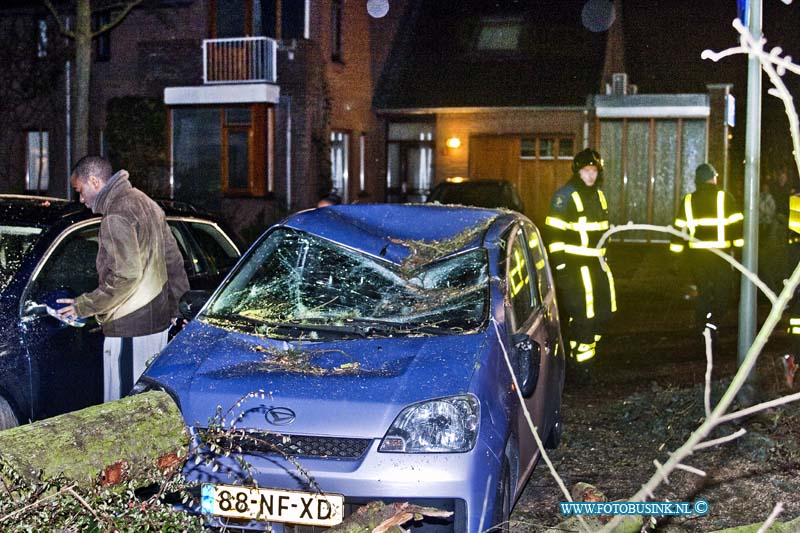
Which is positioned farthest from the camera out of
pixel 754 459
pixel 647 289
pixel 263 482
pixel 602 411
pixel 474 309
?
pixel 647 289

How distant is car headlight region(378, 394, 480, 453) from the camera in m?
4.44

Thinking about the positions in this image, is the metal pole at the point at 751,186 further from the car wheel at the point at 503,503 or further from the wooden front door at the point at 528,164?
the wooden front door at the point at 528,164

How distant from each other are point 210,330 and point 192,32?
19523 mm

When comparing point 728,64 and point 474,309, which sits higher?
point 728,64

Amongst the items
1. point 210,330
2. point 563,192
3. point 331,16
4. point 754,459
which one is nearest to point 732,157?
point 331,16

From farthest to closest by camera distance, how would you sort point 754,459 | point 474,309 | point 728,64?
point 728,64 → point 754,459 → point 474,309

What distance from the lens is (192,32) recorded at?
23.7 meters

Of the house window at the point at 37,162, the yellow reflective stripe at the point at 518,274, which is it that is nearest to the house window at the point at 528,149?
the house window at the point at 37,162

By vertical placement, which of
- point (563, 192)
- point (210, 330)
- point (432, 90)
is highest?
point (432, 90)

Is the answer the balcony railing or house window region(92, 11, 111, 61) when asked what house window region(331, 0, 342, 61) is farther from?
house window region(92, 11, 111, 61)

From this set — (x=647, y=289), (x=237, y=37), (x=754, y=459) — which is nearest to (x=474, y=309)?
(x=754, y=459)

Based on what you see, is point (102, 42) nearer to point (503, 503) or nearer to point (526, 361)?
point (526, 361)

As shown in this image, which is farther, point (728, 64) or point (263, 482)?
point (728, 64)

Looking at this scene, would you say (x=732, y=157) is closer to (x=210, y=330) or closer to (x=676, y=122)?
(x=676, y=122)
